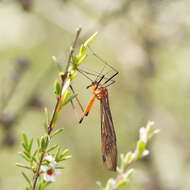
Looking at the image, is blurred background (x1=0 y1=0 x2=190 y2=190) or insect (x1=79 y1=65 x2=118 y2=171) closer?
insect (x1=79 y1=65 x2=118 y2=171)

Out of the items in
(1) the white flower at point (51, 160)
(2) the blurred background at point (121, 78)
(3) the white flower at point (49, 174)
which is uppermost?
(2) the blurred background at point (121, 78)

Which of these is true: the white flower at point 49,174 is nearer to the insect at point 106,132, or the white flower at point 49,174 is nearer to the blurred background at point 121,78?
the insect at point 106,132

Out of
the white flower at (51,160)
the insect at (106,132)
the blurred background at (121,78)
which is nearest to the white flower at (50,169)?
the white flower at (51,160)

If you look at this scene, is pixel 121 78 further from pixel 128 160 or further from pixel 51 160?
pixel 51 160

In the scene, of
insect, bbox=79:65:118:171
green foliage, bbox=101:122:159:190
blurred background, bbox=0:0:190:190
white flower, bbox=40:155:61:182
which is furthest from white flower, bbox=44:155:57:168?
blurred background, bbox=0:0:190:190

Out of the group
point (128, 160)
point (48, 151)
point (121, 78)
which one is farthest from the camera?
point (121, 78)

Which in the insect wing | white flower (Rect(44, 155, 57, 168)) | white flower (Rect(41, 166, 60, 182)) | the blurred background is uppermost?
the blurred background

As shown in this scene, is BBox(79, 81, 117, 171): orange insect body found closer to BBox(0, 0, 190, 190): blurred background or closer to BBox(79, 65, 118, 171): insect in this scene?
BBox(79, 65, 118, 171): insect

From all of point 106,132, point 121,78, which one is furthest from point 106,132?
point 121,78

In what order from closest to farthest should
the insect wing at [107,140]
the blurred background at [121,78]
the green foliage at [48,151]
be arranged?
the green foliage at [48,151] → the insect wing at [107,140] → the blurred background at [121,78]
